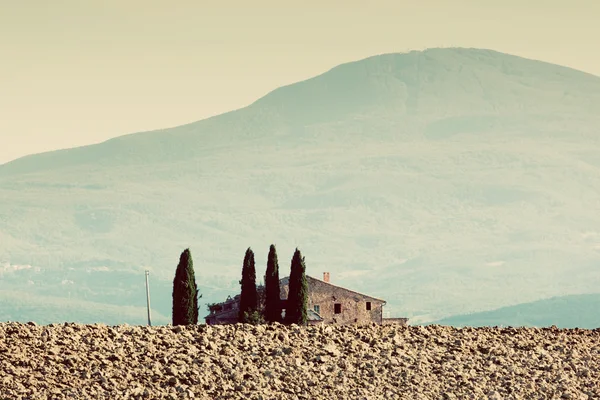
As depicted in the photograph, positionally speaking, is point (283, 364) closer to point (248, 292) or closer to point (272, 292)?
point (248, 292)


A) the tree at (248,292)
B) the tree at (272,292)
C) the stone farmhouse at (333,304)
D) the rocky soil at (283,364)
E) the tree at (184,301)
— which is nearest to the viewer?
the rocky soil at (283,364)

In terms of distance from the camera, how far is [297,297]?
53344 millimetres

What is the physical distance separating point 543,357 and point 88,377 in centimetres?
1047

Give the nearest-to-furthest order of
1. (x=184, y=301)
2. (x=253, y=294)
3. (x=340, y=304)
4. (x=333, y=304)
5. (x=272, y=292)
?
(x=184, y=301), (x=253, y=294), (x=272, y=292), (x=333, y=304), (x=340, y=304)

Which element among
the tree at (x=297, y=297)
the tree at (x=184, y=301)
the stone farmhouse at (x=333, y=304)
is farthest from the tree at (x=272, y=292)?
the stone farmhouse at (x=333, y=304)

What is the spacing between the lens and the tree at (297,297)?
52.8 meters

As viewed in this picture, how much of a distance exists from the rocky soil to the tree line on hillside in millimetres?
16838

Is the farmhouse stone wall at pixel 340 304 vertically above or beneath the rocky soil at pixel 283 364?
above

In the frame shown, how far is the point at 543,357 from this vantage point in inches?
1188

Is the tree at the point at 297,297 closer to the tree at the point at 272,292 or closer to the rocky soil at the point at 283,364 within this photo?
the tree at the point at 272,292

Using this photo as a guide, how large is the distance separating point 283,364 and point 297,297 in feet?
84.7

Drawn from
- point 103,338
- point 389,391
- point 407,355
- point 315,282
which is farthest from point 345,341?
point 315,282

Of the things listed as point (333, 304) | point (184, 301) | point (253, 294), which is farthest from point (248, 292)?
point (333, 304)

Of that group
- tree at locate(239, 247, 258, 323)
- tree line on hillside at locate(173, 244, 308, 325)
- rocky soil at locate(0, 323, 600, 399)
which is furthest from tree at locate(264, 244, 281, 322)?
rocky soil at locate(0, 323, 600, 399)
